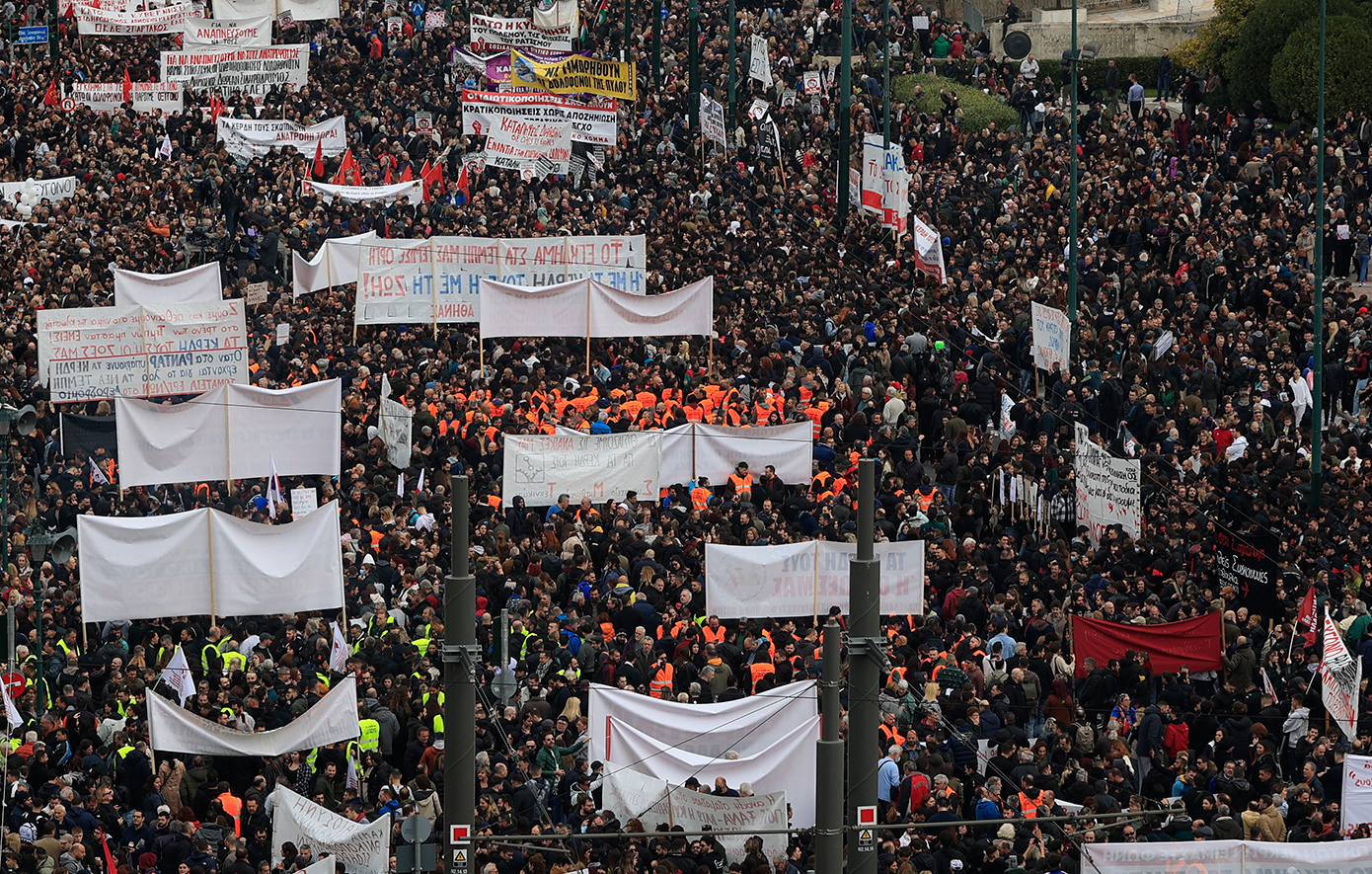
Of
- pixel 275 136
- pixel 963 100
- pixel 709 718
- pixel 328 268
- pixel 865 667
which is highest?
pixel 865 667

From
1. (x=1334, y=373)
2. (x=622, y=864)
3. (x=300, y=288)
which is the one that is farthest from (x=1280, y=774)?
(x=300, y=288)

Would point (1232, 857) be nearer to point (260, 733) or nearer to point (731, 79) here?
point (260, 733)

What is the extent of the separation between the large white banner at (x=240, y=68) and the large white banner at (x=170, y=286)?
1134 cm

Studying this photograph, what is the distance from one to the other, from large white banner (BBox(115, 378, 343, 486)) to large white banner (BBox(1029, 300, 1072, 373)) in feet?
29.0

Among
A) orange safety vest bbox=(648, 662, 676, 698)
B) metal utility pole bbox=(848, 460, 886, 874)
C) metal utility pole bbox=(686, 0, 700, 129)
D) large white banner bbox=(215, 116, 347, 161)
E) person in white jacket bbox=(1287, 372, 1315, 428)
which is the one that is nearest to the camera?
metal utility pole bbox=(848, 460, 886, 874)

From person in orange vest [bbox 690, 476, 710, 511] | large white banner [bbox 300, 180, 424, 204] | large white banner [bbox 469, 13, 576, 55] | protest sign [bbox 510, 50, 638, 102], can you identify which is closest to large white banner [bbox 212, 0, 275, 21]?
large white banner [bbox 469, 13, 576, 55]

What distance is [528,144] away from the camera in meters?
38.2

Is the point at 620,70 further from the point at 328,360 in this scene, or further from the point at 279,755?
the point at 279,755

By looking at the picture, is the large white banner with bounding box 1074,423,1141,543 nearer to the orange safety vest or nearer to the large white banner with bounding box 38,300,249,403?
the orange safety vest

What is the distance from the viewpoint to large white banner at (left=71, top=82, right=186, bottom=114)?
1638 inches

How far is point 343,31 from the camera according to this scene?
161 feet

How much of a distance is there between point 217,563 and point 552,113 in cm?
1828

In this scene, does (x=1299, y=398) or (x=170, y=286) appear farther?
(x=170, y=286)

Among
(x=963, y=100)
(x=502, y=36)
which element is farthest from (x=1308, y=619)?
(x=502, y=36)
